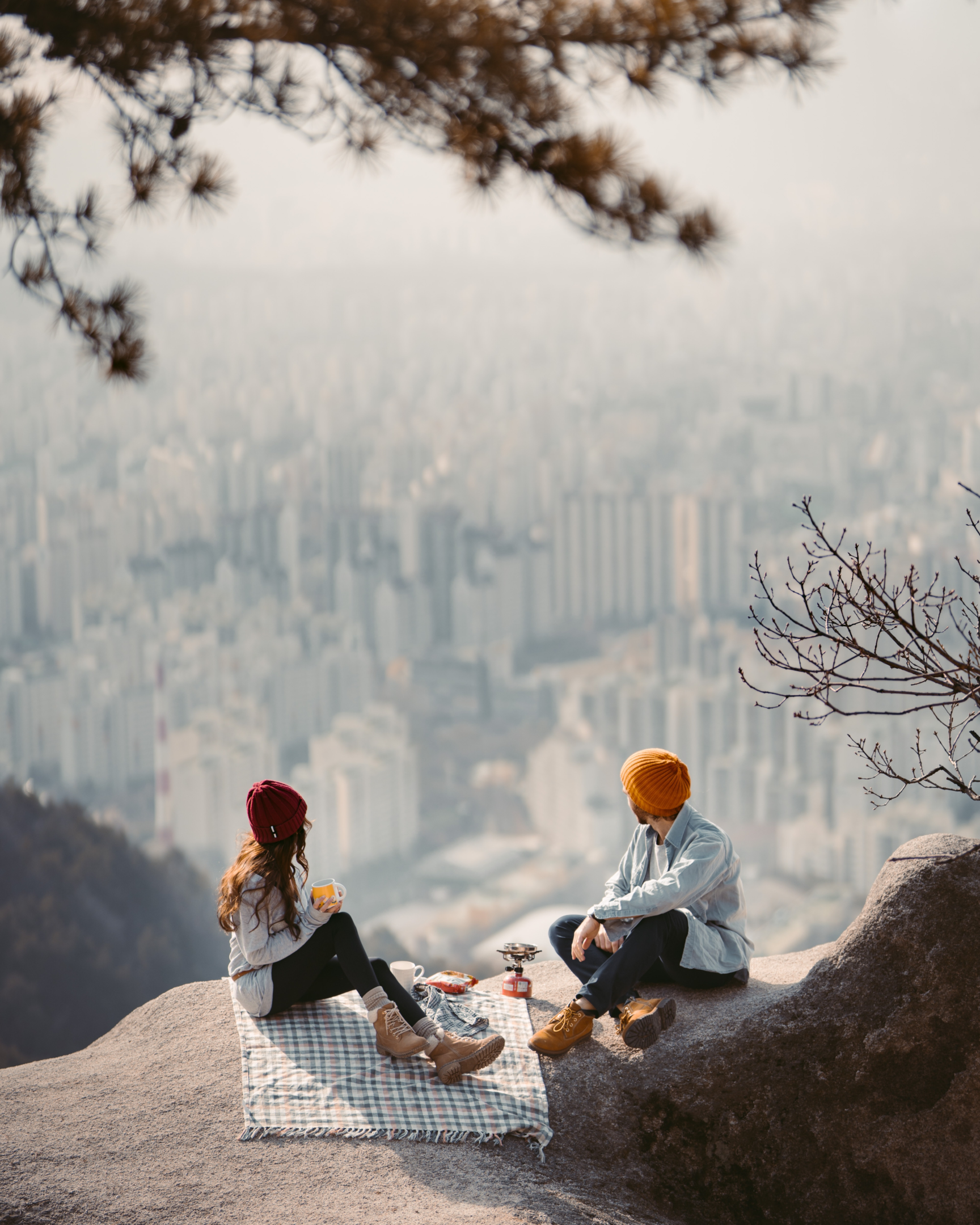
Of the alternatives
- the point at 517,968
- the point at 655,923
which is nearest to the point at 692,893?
the point at 655,923

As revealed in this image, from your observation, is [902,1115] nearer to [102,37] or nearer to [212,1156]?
[212,1156]

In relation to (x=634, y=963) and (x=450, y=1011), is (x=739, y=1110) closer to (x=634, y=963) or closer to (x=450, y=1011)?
(x=634, y=963)

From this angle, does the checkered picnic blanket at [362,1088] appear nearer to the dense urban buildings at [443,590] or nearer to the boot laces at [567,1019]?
the boot laces at [567,1019]

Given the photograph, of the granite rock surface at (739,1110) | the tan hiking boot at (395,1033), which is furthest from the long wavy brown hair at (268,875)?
the granite rock surface at (739,1110)

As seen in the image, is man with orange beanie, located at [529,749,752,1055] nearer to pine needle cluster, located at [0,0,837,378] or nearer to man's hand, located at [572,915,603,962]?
man's hand, located at [572,915,603,962]

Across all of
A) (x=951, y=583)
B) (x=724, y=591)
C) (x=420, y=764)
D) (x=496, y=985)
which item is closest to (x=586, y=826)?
(x=420, y=764)
